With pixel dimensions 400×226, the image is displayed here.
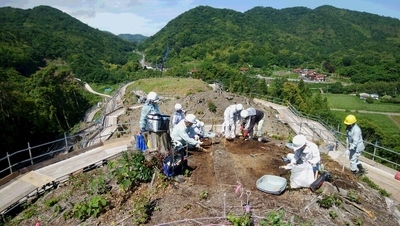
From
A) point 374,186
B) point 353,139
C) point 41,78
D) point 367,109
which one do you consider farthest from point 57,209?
point 367,109

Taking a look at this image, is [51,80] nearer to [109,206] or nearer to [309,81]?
[109,206]

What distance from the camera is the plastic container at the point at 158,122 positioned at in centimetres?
756

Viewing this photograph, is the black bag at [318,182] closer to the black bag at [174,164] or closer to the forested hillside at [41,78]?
the black bag at [174,164]

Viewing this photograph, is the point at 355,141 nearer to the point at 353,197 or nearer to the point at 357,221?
the point at 353,197

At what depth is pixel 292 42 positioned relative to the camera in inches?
5650

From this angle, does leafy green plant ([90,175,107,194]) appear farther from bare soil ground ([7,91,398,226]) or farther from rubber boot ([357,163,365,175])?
rubber boot ([357,163,365,175])

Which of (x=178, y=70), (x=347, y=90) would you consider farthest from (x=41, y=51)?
(x=347, y=90)

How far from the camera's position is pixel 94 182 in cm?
739

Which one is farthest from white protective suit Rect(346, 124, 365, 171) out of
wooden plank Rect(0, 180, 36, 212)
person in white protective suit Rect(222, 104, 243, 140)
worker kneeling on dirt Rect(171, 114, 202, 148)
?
wooden plank Rect(0, 180, 36, 212)

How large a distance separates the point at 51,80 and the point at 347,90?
273 feet

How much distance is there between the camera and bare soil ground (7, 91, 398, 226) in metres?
6.27

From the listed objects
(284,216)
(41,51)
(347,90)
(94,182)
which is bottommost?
(347,90)

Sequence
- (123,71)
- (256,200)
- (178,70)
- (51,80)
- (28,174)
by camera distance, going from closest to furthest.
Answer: (256,200)
(28,174)
(51,80)
(178,70)
(123,71)

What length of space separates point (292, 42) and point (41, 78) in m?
133
